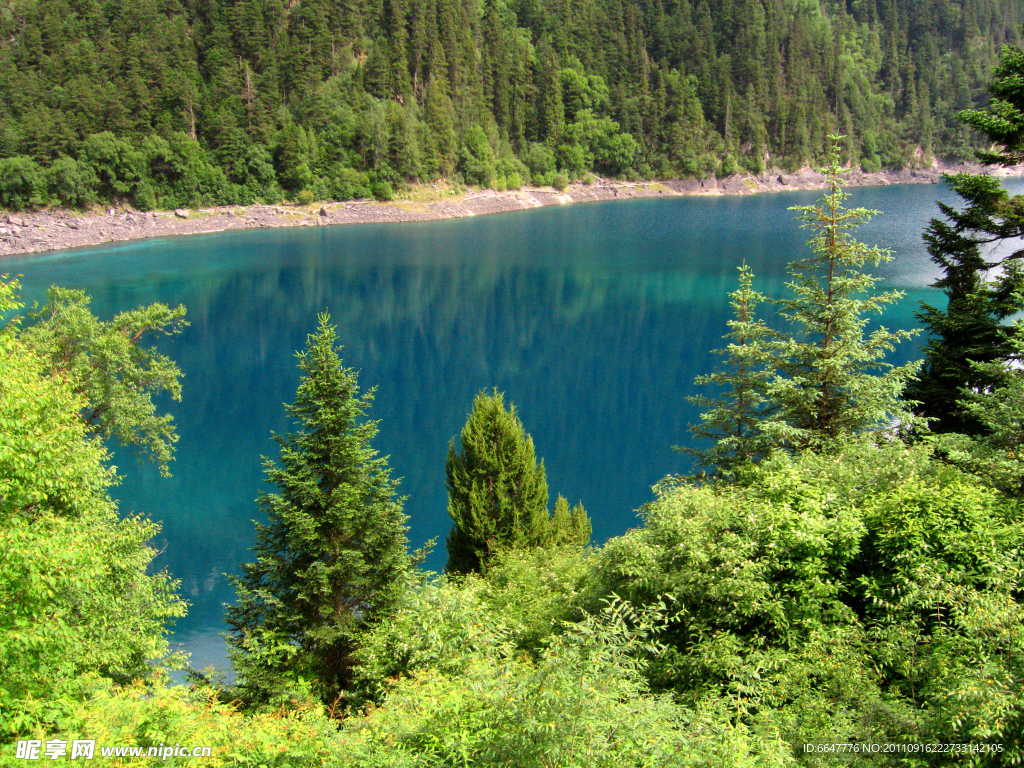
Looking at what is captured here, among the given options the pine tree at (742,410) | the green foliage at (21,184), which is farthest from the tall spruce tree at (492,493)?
the green foliage at (21,184)

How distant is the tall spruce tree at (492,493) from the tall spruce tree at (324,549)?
144 inches

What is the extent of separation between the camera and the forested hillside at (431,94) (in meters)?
96.1

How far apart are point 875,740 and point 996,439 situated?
689cm

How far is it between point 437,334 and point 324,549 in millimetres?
38316

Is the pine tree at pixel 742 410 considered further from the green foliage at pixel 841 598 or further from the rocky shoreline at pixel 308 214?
the rocky shoreline at pixel 308 214

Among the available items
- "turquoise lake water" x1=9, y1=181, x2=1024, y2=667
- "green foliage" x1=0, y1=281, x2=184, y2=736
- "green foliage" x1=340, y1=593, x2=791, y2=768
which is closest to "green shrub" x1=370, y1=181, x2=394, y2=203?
"turquoise lake water" x1=9, y1=181, x2=1024, y2=667

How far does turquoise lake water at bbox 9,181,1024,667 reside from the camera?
2833cm

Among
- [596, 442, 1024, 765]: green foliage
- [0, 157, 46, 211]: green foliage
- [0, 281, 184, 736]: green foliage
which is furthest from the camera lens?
[0, 157, 46, 211]: green foliage

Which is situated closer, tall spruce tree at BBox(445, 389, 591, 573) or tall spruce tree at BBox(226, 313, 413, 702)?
tall spruce tree at BBox(226, 313, 413, 702)

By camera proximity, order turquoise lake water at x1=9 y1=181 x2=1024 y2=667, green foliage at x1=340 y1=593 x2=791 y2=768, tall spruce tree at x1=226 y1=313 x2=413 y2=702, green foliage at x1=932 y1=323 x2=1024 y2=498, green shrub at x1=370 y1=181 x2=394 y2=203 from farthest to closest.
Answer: green shrub at x1=370 y1=181 x2=394 y2=203
turquoise lake water at x1=9 y1=181 x2=1024 y2=667
tall spruce tree at x1=226 y1=313 x2=413 y2=702
green foliage at x1=932 y1=323 x2=1024 y2=498
green foliage at x1=340 y1=593 x2=791 y2=768

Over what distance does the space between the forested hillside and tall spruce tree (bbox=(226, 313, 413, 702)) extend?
296 feet

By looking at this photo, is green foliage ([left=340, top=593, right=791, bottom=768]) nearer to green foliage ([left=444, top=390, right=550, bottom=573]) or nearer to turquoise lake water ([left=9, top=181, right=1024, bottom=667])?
green foliage ([left=444, top=390, right=550, bottom=573])

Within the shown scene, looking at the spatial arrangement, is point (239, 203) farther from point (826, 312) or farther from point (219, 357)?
point (826, 312)

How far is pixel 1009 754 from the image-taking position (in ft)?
20.3
